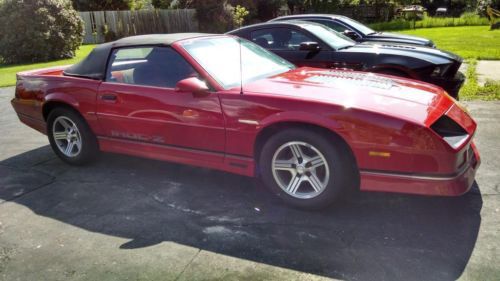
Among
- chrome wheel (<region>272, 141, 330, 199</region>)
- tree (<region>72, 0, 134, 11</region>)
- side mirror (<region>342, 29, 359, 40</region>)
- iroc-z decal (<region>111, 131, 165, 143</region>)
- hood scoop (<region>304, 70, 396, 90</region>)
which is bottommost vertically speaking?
chrome wheel (<region>272, 141, 330, 199</region>)

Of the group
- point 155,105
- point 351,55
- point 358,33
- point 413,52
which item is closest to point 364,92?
point 155,105

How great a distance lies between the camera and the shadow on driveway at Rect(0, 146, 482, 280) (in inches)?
117

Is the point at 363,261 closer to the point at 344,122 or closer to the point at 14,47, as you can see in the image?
the point at 344,122

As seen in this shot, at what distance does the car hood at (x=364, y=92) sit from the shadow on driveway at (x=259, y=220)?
85 cm

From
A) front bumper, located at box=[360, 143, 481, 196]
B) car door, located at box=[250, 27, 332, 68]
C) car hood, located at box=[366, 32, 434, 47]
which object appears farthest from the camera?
car hood, located at box=[366, 32, 434, 47]

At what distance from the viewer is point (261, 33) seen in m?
7.70

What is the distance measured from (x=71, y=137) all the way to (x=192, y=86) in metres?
2.06

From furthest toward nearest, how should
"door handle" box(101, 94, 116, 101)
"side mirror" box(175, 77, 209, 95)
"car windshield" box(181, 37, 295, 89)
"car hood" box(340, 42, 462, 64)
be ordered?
"car hood" box(340, 42, 462, 64), "door handle" box(101, 94, 116, 101), "car windshield" box(181, 37, 295, 89), "side mirror" box(175, 77, 209, 95)

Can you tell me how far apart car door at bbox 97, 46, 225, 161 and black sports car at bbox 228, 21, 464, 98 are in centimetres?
316

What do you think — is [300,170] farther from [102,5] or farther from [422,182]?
[102,5]

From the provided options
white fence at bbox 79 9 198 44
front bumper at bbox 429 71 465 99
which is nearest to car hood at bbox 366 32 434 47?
front bumper at bbox 429 71 465 99

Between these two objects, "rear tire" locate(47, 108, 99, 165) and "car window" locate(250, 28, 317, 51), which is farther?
"car window" locate(250, 28, 317, 51)

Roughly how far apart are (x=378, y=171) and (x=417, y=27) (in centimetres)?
2435

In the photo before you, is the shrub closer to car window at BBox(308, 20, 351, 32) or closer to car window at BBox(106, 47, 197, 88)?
car window at BBox(308, 20, 351, 32)
